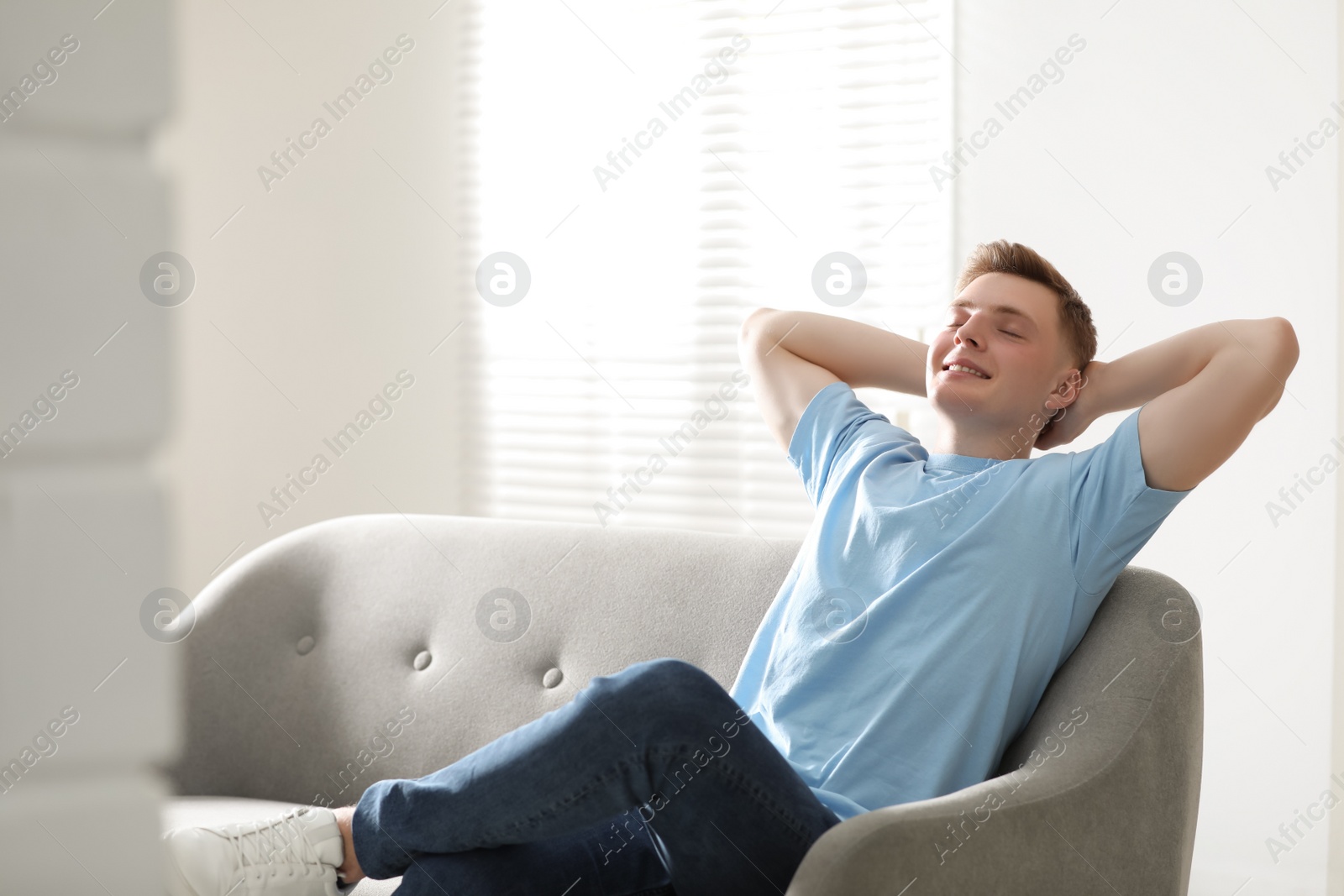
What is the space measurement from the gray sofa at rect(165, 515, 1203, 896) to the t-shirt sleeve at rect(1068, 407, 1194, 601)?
62mm

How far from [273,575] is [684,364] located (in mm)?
1164

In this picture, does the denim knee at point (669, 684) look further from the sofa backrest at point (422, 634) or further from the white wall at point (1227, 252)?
the white wall at point (1227, 252)

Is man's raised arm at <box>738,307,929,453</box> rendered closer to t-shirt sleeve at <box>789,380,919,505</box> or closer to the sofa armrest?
t-shirt sleeve at <box>789,380,919,505</box>

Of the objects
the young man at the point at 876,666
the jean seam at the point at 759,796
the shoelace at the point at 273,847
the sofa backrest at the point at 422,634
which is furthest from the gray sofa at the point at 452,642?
the jean seam at the point at 759,796

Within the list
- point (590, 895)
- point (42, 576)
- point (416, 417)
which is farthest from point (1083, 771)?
point (416, 417)

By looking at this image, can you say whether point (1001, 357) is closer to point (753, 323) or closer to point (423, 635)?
point (753, 323)

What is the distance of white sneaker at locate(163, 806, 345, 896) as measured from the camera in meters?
1.27

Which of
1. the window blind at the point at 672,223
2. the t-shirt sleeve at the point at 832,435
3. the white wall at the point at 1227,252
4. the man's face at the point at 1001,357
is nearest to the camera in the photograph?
the man's face at the point at 1001,357

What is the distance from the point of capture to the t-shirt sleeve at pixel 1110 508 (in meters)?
1.30

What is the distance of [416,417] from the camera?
3.12 metres

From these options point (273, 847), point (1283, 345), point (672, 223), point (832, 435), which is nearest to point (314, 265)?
point (672, 223)

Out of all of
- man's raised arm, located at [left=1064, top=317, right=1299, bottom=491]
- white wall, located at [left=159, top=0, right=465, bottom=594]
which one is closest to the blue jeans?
man's raised arm, located at [left=1064, top=317, right=1299, bottom=491]

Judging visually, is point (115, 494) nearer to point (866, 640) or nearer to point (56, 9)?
point (56, 9)

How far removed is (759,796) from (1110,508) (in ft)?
1.77
